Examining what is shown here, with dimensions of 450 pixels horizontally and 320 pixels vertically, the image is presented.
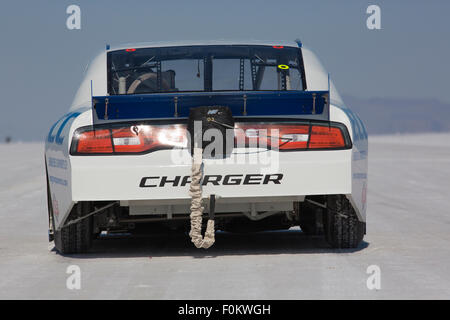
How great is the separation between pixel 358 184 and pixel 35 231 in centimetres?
414

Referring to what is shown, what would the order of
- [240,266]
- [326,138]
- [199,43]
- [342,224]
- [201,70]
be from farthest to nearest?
1. [199,43]
2. [201,70]
3. [342,224]
4. [326,138]
5. [240,266]

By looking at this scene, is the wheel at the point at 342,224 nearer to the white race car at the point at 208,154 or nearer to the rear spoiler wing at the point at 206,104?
the white race car at the point at 208,154

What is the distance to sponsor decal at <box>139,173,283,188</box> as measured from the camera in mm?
6973

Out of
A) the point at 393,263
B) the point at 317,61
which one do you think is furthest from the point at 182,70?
the point at 393,263

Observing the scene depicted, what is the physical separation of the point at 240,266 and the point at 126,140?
120 cm

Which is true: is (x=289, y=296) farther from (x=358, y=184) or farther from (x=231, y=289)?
(x=358, y=184)

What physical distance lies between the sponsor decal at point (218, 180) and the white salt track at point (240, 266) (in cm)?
58

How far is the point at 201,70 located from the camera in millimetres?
8188

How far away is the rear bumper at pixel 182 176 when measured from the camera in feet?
22.9

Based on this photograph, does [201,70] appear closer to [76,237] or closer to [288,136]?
[288,136]

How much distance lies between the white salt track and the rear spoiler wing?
1.07 m

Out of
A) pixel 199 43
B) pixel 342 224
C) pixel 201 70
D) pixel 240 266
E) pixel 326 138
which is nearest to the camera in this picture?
pixel 240 266

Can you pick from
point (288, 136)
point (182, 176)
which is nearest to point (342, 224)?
point (288, 136)

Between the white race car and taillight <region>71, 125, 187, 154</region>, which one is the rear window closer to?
the white race car
